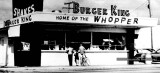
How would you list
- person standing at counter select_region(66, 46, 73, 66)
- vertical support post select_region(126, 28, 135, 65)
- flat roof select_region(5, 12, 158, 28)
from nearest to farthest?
flat roof select_region(5, 12, 158, 28) < person standing at counter select_region(66, 46, 73, 66) < vertical support post select_region(126, 28, 135, 65)

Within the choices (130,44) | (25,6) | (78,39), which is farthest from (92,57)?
(25,6)

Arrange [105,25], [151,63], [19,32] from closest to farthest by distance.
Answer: [19,32]
[105,25]
[151,63]

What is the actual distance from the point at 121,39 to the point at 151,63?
3601mm

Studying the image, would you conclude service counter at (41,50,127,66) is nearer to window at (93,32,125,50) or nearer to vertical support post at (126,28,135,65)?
vertical support post at (126,28,135,65)

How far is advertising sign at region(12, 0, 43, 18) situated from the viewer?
31.0 meters

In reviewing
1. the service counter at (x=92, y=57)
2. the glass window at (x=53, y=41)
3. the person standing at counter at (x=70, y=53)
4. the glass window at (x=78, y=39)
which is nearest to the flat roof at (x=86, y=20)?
the glass window at (x=78, y=39)

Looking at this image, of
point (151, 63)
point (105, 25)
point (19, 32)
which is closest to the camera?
point (19, 32)

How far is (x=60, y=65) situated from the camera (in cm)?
3088

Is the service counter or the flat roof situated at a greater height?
the flat roof

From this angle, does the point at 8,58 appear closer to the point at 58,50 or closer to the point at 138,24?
the point at 58,50

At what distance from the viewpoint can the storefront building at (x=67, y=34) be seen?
30203mm

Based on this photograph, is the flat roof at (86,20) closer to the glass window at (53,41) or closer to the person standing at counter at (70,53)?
the glass window at (53,41)

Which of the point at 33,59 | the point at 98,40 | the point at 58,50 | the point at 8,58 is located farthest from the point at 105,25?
the point at 8,58

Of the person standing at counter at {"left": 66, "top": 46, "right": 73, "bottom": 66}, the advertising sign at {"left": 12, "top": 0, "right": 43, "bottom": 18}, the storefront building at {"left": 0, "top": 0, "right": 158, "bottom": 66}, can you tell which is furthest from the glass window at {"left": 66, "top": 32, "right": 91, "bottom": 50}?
the advertising sign at {"left": 12, "top": 0, "right": 43, "bottom": 18}
